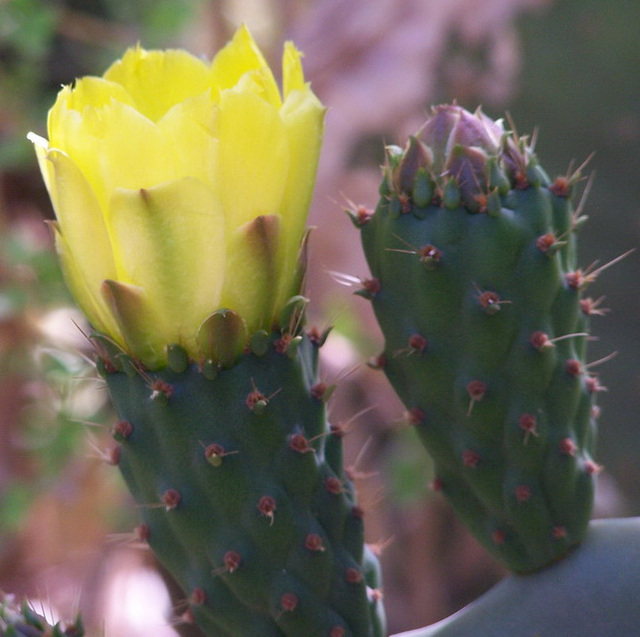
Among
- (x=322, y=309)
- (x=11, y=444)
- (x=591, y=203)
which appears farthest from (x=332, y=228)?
(x=11, y=444)

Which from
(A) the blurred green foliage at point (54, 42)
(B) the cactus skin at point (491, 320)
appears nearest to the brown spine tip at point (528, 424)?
(B) the cactus skin at point (491, 320)

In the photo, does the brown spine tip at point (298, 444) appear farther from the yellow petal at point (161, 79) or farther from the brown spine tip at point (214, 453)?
the yellow petal at point (161, 79)

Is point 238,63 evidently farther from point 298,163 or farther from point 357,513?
point 357,513

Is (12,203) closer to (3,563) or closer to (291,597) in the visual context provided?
(3,563)

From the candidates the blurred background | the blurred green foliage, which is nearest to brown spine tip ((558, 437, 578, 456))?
the blurred background

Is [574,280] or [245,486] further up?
[574,280]

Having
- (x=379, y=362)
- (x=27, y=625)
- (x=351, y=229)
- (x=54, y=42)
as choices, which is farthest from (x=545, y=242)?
(x=54, y=42)
